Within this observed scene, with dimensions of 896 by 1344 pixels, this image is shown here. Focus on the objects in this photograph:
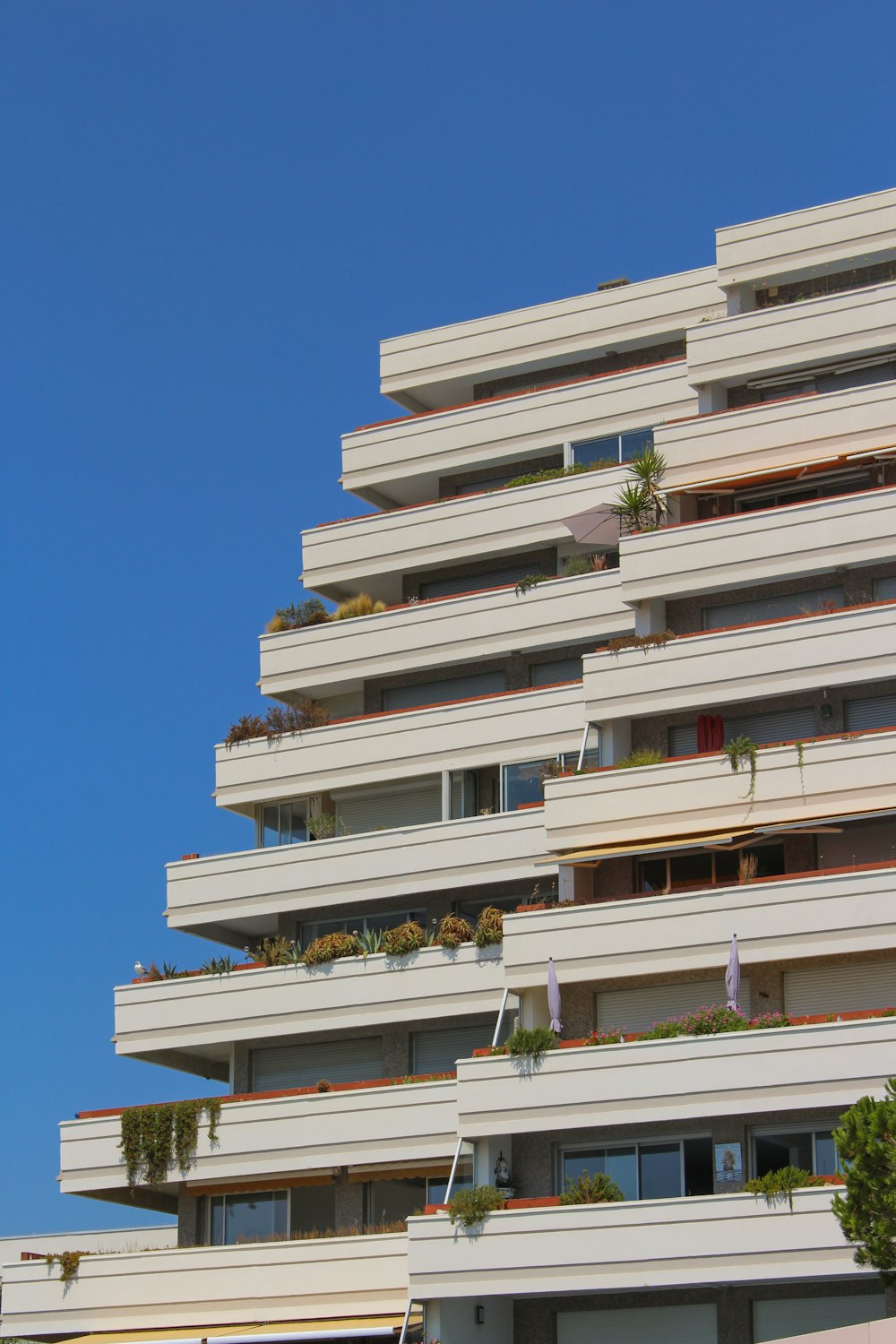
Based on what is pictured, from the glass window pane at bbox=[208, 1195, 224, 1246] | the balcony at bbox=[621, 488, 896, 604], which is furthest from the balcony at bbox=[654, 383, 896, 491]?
the glass window pane at bbox=[208, 1195, 224, 1246]

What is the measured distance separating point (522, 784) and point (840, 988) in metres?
11.0

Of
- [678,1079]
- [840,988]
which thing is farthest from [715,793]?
[678,1079]

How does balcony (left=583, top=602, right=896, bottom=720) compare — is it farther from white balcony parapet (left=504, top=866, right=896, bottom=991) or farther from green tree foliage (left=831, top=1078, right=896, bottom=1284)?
green tree foliage (left=831, top=1078, right=896, bottom=1284)

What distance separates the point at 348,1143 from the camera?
51.0m

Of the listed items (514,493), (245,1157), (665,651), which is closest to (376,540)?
(514,493)

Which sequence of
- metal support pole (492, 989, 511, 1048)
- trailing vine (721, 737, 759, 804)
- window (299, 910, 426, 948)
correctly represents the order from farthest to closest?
window (299, 910, 426, 948)
trailing vine (721, 737, 759, 804)
metal support pole (492, 989, 511, 1048)

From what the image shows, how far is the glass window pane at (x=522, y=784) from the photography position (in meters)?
54.3

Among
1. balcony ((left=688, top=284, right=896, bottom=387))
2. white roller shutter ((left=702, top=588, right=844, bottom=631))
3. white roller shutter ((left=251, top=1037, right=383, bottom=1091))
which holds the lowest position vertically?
white roller shutter ((left=251, top=1037, right=383, bottom=1091))

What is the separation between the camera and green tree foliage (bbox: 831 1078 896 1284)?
3616 centimetres

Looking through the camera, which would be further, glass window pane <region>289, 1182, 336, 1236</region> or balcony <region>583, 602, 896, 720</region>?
glass window pane <region>289, 1182, 336, 1236</region>

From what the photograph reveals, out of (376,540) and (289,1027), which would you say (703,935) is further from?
(376,540)

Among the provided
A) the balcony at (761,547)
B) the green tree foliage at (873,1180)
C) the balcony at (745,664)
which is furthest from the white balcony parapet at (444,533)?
the green tree foliage at (873,1180)

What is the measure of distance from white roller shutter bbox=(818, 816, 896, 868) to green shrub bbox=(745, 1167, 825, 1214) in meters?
7.23

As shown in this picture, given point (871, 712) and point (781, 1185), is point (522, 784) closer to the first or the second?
point (871, 712)
